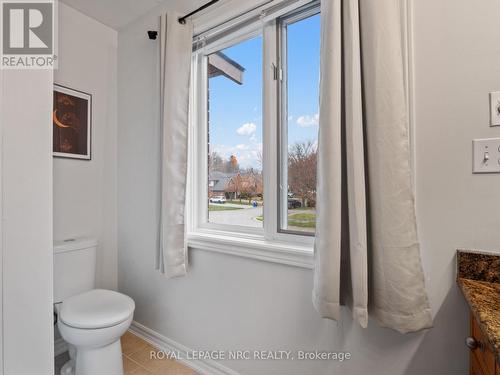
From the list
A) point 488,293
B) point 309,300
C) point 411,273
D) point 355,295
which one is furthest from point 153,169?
point 488,293

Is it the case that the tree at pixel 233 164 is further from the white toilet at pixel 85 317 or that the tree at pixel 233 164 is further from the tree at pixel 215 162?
the white toilet at pixel 85 317

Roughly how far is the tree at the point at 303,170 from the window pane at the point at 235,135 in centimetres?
22

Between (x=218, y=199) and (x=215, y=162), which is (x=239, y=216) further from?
(x=215, y=162)

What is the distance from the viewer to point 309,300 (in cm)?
116

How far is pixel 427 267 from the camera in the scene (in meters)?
0.92

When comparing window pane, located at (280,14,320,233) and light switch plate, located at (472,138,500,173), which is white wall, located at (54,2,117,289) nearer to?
window pane, located at (280,14,320,233)

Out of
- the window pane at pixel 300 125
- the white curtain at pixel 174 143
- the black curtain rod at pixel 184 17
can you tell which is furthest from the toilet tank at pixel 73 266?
the black curtain rod at pixel 184 17

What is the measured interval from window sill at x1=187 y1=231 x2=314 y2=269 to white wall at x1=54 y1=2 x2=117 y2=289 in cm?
92

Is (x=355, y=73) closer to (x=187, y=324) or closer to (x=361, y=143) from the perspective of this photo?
(x=361, y=143)

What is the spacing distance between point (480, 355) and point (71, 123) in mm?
2447

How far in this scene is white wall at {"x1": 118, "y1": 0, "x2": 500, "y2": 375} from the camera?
33.2 inches

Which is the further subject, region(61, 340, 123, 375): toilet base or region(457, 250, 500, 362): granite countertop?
region(61, 340, 123, 375): toilet base

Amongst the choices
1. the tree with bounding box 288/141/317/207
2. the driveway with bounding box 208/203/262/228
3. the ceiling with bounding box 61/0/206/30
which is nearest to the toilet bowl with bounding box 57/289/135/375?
the driveway with bounding box 208/203/262/228

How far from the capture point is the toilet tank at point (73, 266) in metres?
1.59
